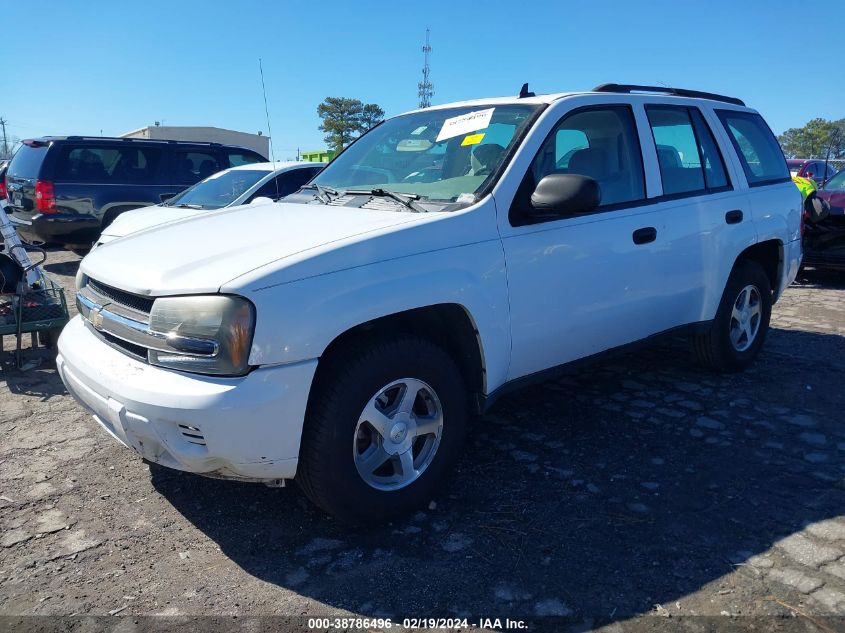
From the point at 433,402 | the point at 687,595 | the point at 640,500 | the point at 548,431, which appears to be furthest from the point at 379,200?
the point at 687,595

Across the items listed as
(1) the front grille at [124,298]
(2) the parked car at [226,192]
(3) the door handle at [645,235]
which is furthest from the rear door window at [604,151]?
(2) the parked car at [226,192]

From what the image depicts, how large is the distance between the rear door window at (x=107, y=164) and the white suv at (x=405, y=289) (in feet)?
23.8

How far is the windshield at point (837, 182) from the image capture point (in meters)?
9.44

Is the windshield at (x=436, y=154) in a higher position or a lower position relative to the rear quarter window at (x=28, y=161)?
lower

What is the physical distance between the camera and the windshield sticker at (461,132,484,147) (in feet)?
11.6

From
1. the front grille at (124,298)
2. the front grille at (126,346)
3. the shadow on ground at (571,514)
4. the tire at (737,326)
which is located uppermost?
the front grille at (124,298)

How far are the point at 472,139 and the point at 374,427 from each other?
1.64 meters

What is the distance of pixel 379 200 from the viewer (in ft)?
11.2

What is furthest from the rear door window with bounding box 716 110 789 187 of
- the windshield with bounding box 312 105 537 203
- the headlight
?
the headlight

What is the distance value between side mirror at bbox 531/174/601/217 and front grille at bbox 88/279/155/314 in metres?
1.76

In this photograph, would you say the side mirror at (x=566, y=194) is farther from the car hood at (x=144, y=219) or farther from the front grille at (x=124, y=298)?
the car hood at (x=144, y=219)

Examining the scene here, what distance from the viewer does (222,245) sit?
289 centimetres

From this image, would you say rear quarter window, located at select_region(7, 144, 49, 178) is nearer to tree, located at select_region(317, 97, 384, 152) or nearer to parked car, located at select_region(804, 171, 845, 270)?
parked car, located at select_region(804, 171, 845, 270)

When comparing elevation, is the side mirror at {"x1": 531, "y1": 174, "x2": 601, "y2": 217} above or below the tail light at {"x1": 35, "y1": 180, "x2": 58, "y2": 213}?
below
